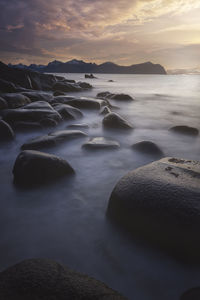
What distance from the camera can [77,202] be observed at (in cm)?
204

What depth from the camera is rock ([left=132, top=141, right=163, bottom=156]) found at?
3327 millimetres

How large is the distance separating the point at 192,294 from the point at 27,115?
4.65 m

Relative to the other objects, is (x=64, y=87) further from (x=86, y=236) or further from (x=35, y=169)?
(x=86, y=236)

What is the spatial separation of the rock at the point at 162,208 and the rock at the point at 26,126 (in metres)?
3.24

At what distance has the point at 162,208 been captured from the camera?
157cm

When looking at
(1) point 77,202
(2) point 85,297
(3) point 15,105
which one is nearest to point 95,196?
(1) point 77,202

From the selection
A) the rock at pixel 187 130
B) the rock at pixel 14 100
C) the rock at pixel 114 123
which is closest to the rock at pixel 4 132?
the rock at pixel 114 123

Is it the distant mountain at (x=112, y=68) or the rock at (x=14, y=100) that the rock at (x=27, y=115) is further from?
the distant mountain at (x=112, y=68)

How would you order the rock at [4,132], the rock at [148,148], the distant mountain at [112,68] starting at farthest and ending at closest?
the distant mountain at [112,68] → the rock at [4,132] → the rock at [148,148]

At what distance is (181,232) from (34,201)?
128 centimetres

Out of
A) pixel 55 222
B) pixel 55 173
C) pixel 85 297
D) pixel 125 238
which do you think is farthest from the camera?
pixel 55 173

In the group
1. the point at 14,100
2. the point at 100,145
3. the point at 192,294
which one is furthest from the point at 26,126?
the point at 192,294

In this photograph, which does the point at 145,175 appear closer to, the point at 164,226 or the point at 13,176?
the point at 164,226

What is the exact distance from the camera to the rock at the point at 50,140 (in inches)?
133
